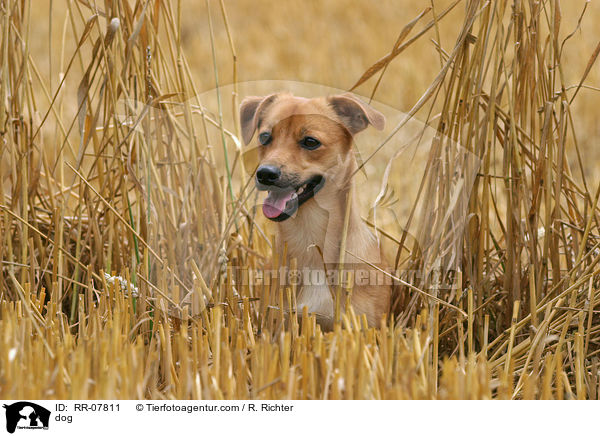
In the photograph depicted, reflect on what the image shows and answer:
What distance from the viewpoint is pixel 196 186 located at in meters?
1.86

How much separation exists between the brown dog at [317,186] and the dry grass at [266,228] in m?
0.07

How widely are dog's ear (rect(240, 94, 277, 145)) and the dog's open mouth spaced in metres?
0.18

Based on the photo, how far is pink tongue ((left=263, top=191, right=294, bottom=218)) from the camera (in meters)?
1.65

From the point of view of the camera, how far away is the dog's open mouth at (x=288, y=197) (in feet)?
5.38

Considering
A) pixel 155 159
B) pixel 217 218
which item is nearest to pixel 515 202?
pixel 217 218

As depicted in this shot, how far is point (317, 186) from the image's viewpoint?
5.47ft

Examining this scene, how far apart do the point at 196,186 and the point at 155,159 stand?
0.42ft
